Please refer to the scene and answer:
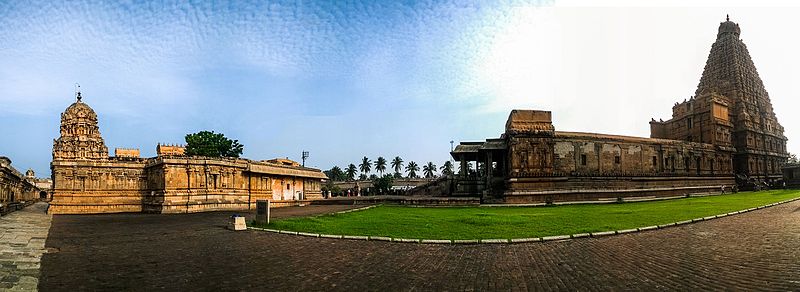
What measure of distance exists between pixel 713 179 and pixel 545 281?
49.5 metres

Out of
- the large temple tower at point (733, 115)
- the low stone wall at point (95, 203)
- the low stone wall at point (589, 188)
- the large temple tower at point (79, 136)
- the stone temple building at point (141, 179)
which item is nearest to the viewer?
Answer: the stone temple building at point (141, 179)

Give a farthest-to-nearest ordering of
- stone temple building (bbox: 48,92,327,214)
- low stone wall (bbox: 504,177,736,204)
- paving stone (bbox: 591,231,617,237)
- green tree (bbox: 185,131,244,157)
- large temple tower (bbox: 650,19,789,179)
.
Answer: green tree (bbox: 185,131,244,157) < large temple tower (bbox: 650,19,789,179) < low stone wall (bbox: 504,177,736,204) < stone temple building (bbox: 48,92,327,214) < paving stone (bbox: 591,231,617,237)

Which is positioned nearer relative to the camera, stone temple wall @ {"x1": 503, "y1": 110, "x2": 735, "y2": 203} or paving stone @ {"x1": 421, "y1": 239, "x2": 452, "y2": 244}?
paving stone @ {"x1": 421, "y1": 239, "x2": 452, "y2": 244}

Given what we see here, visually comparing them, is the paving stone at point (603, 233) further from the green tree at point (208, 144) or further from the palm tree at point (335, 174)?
the palm tree at point (335, 174)

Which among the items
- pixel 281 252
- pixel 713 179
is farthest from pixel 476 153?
pixel 281 252

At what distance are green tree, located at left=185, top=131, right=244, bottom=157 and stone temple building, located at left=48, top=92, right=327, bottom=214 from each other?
16.7 meters

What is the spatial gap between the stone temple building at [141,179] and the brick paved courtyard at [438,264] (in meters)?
20.0

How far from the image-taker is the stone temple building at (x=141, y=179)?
33316 millimetres

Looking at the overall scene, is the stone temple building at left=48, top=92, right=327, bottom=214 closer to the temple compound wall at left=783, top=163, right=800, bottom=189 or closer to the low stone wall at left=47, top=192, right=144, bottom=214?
the low stone wall at left=47, top=192, right=144, bottom=214

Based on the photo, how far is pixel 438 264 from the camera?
9.55 meters

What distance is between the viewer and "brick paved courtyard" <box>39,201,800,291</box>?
301 inches

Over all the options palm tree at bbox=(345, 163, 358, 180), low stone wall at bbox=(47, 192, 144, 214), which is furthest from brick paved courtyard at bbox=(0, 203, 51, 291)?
palm tree at bbox=(345, 163, 358, 180)

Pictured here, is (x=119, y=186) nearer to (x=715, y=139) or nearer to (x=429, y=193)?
(x=429, y=193)

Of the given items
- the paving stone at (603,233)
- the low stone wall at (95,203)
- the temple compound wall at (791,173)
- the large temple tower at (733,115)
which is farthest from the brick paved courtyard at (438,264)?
the temple compound wall at (791,173)
